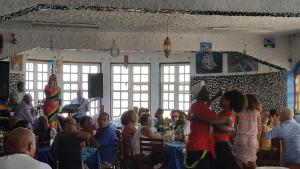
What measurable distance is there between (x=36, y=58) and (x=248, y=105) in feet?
36.5

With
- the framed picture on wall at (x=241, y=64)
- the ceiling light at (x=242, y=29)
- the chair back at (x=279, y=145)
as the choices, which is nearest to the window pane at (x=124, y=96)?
the framed picture on wall at (x=241, y=64)

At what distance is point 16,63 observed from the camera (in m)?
13.8

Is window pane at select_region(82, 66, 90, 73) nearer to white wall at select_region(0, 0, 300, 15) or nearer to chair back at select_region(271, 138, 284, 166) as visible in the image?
white wall at select_region(0, 0, 300, 15)

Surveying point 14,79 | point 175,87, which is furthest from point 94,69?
point 14,79

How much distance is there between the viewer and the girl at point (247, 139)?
4.87m

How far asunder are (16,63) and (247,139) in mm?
10211

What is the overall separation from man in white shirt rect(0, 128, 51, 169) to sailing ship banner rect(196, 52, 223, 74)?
11267 millimetres

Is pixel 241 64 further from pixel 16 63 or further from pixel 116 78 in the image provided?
pixel 16 63

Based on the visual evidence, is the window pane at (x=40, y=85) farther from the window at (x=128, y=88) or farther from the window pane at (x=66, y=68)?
the window at (x=128, y=88)

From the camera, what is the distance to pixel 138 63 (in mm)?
16641

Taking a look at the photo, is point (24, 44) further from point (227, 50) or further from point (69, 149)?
point (69, 149)

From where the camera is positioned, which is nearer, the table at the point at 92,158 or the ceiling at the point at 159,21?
the table at the point at 92,158

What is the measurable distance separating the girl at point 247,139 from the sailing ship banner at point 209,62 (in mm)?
9074

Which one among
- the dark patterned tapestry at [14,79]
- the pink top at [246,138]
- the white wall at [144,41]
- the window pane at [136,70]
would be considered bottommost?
the pink top at [246,138]
